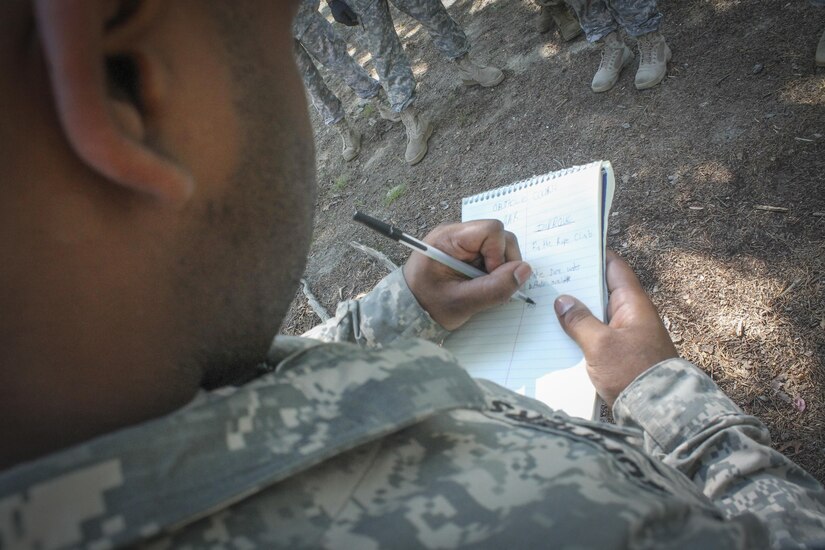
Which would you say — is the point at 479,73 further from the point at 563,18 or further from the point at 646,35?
the point at 646,35

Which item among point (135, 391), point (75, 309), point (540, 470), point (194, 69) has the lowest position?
point (540, 470)

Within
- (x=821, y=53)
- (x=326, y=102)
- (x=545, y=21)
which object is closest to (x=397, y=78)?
(x=326, y=102)

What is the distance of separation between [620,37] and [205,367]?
2696mm

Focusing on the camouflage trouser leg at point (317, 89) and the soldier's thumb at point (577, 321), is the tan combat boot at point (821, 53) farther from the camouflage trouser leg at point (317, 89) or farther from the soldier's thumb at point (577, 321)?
the camouflage trouser leg at point (317, 89)

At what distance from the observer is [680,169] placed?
1939 millimetres

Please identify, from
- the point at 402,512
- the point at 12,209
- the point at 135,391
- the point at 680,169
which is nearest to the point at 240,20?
the point at 12,209

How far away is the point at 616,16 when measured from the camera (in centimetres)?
235

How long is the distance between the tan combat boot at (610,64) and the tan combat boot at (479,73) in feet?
2.31

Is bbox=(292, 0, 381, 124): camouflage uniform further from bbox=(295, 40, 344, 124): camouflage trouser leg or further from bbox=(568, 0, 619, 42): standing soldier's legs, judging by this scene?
bbox=(568, 0, 619, 42): standing soldier's legs

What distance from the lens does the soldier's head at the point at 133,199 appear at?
1.29 ft

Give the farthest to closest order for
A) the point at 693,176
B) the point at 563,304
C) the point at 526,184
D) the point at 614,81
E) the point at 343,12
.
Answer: the point at 343,12, the point at 614,81, the point at 693,176, the point at 526,184, the point at 563,304

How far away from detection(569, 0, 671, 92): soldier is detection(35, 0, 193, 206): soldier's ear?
238 cm

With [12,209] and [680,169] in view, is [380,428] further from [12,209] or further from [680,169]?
[680,169]

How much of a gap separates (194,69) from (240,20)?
0.09 metres
